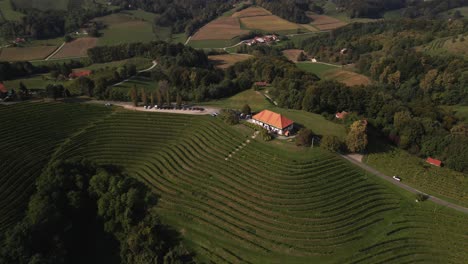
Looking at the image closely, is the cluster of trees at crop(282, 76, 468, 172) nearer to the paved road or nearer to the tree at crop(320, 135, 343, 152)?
the tree at crop(320, 135, 343, 152)

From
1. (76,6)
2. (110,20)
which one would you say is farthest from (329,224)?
(76,6)

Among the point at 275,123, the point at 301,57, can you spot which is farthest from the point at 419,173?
the point at 301,57

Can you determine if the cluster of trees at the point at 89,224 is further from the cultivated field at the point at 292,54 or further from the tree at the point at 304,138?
the cultivated field at the point at 292,54

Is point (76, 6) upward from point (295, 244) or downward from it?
upward

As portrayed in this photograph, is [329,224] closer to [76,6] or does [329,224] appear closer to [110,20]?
[110,20]

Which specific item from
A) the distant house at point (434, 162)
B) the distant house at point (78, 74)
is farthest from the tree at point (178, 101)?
the distant house at point (434, 162)

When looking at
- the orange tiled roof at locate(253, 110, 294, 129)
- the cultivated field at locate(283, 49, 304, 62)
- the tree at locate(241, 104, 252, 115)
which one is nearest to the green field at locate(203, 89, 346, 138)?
the tree at locate(241, 104, 252, 115)
